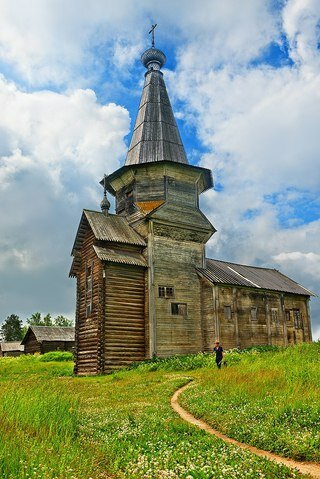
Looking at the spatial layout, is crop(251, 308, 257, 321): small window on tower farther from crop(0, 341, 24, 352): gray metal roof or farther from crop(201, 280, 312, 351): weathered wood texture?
crop(0, 341, 24, 352): gray metal roof

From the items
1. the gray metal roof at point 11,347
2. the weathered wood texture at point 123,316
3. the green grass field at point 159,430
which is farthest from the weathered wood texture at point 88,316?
the gray metal roof at point 11,347

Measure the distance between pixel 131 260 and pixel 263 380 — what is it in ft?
50.4

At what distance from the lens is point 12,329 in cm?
9225

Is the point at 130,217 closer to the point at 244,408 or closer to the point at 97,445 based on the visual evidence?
the point at 244,408

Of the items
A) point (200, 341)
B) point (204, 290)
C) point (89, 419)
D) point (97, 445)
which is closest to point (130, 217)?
point (204, 290)

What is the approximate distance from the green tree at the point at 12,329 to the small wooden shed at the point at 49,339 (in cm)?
2819

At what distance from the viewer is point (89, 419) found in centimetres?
1123

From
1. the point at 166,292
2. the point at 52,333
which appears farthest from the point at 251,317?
the point at 52,333

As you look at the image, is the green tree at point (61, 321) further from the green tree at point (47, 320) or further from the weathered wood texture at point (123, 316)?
the weathered wood texture at point (123, 316)

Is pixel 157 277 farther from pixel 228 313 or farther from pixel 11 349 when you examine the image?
pixel 11 349

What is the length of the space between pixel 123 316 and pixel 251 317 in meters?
11.2

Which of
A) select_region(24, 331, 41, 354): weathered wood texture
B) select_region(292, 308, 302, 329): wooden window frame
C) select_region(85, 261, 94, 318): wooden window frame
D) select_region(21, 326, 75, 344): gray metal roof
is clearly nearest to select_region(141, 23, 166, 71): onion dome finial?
select_region(85, 261, 94, 318): wooden window frame

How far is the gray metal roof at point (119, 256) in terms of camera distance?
27.6m

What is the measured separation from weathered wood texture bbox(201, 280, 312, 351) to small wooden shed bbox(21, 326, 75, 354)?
35.4 meters
